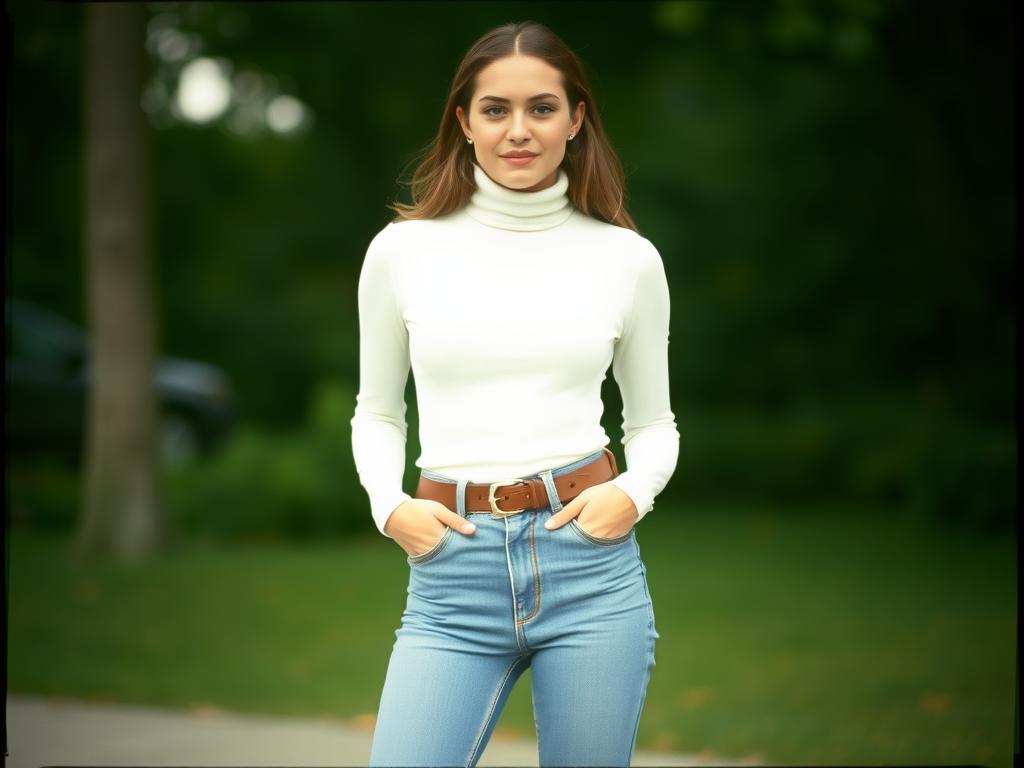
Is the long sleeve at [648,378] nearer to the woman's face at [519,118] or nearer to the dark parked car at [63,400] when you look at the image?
the woman's face at [519,118]

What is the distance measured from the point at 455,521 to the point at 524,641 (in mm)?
282

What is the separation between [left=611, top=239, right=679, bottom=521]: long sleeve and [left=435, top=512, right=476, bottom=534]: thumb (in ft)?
1.13

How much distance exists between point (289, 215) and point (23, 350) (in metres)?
6.32

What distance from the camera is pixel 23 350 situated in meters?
12.8

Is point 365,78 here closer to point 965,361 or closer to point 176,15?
point 176,15

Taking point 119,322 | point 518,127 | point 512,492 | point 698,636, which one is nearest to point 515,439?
point 512,492

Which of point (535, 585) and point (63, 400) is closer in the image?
point (535, 585)

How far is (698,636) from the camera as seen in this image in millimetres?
7242

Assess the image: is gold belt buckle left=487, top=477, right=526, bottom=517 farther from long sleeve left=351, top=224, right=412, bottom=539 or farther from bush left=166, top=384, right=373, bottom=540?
bush left=166, top=384, right=373, bottom=540

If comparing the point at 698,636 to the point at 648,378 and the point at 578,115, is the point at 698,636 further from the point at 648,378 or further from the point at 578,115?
the point at 578,115

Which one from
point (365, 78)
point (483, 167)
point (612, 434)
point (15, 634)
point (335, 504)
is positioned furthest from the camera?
point (365, 78)

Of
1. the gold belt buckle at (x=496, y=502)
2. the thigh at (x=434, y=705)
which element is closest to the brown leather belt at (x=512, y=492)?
the gold belt buckle at (x=496, y=502)

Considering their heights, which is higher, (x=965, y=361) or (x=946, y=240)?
(x=946, y=240)

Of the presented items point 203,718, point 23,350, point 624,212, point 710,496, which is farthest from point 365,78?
point 624,212
